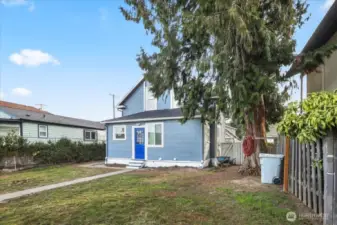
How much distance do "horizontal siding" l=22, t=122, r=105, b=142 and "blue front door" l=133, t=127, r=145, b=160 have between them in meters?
7.65

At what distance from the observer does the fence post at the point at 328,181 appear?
134 inches

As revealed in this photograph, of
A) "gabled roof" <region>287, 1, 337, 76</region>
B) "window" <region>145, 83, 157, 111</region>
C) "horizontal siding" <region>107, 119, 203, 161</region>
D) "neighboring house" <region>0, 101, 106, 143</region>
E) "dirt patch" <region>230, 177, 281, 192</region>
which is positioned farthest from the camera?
"window" <region>145, 83, 157, 111</region>

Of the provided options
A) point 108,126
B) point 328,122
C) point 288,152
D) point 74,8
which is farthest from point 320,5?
point 108,126

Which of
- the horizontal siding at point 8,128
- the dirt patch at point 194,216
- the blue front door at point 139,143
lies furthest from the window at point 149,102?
the dirt patch at point 194,216

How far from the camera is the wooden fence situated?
11.2ft

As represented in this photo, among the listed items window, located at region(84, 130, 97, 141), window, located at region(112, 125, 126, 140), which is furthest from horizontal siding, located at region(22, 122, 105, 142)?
window, located at region(112, 125, 126, 140)

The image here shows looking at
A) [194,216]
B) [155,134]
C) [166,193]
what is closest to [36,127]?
[155,134]

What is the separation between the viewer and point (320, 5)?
8.35 m

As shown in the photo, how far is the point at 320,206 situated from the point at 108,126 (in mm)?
13423

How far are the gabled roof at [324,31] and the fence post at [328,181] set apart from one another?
2.89 metres

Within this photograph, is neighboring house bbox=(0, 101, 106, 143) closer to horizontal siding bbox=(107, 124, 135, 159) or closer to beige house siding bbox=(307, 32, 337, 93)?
horizontal siding bbox=(107, 124, 135, 159)

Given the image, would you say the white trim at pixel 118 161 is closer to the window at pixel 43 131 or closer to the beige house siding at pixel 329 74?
the window at pixel 43 131

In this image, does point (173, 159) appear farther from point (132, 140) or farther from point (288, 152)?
point (288, 152)

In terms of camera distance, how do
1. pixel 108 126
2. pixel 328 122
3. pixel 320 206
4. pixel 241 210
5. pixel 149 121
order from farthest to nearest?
pixel 108 126, pixel 149 121, pixel 241 210, pixel 320 206, pixel 328 122
